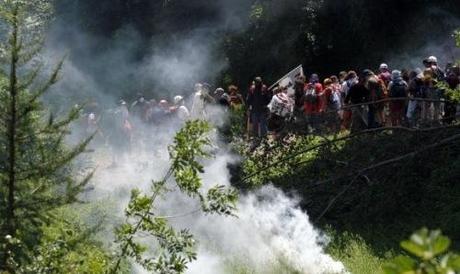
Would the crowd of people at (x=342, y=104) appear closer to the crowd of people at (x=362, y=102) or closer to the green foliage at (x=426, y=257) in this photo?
the crowd of people at (x=362, y=102)

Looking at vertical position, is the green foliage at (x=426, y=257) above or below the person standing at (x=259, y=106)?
below

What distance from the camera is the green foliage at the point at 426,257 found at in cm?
138

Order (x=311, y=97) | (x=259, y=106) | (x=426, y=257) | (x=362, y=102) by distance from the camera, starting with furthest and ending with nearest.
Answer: (x=259, y=106) < (x=311, y=97) < (x=362, y=102) < (x=426, y=257)

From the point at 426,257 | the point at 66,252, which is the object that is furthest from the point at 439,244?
the point at 66,252

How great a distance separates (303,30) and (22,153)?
16383mm

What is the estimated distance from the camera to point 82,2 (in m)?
26.6

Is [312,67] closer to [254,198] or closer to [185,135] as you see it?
[254,198]

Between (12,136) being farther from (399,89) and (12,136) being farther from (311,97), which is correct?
(311,97)

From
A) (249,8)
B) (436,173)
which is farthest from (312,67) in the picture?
(436,173)

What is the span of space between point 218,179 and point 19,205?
376 inches

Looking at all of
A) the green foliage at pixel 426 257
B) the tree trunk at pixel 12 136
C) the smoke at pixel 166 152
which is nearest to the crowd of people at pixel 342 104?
the smoke at pixel 166 152

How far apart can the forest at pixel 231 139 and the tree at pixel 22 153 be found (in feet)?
0.04

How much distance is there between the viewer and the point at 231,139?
15547mm

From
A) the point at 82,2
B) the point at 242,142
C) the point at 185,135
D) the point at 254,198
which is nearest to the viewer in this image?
the point at 185,135
